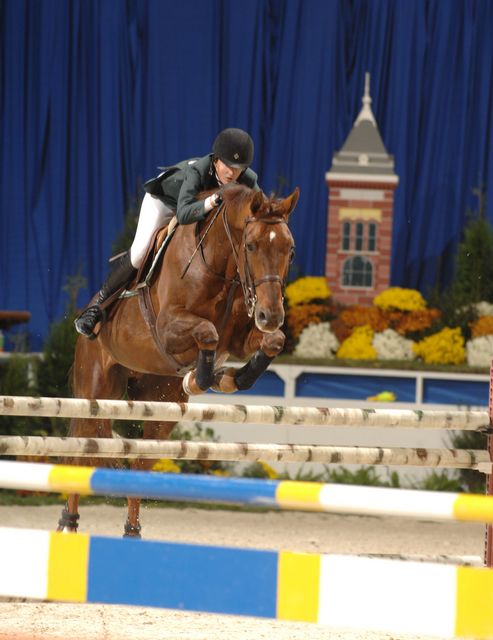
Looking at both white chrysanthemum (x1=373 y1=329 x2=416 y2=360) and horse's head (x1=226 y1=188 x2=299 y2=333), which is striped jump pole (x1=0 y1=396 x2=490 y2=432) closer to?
horse's head (x1=226 y1=188 x2=299 y2=333)

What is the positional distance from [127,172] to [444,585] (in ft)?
23.8

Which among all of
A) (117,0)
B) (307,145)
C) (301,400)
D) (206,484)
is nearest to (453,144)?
(307,145)

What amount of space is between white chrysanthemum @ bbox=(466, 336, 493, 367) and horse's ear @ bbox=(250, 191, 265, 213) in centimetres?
458

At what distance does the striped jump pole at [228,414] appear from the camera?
3.12m

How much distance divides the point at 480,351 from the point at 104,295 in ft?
13.6

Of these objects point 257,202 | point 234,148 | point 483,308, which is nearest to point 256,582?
point 257,202

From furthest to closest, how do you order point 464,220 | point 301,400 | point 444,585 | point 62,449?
point 464,220 → point 301,400 → point 62,449 → point 444,585

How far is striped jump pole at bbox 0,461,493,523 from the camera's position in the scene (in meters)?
1.55

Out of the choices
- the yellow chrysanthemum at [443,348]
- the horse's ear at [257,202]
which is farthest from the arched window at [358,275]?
the horse's ear at [257,202]

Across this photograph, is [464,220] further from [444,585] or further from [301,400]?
[444,585]

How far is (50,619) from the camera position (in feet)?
10.6

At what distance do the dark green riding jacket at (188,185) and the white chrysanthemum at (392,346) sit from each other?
12.8ft

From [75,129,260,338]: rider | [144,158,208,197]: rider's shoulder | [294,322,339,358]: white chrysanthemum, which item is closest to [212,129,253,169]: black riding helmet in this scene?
[75,129,260,338]: rider

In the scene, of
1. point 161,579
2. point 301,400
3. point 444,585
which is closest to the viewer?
point 444,585
